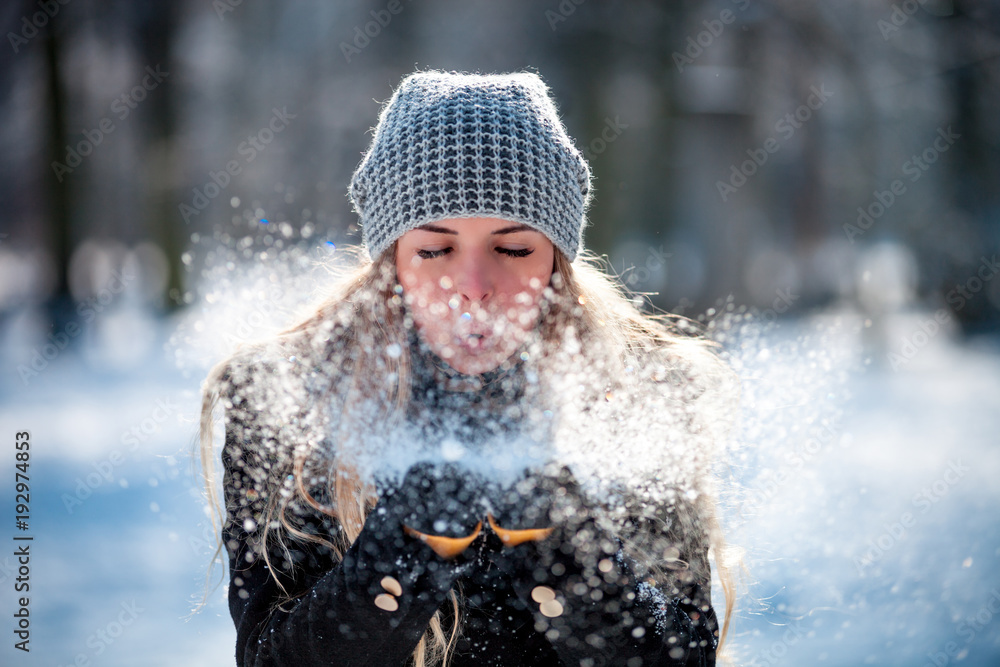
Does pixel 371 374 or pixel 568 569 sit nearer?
pixel 568 569

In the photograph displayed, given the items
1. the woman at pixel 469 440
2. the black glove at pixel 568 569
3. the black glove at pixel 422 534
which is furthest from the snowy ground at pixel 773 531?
the black glove at pixel 422 534

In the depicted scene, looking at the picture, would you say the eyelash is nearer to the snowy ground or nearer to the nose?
the nose

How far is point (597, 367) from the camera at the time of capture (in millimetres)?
1853

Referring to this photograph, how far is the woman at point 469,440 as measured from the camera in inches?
46.6

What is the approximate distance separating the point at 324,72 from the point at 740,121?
712 cm

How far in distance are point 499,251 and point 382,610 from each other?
804 mm

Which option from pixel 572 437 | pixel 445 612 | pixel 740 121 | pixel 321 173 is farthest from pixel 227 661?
pixel 740 121

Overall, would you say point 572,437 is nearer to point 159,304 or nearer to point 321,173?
point 159,304

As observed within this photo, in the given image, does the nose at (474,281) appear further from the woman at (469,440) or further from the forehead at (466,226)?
the forehead at (466,226)

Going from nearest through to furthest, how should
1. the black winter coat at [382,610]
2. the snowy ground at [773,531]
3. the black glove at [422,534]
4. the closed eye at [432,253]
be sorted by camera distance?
the black glove at [422,534] → the black winter coat at [382,610] → the closed eye at [432,253] → the snowy ground at [773,531]

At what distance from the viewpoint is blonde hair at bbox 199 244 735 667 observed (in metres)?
1.56

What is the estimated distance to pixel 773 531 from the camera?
2.56 m

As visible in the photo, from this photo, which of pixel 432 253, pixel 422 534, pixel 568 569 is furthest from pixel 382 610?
pixel 432 253

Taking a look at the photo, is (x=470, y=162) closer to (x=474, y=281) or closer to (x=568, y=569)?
(x=474, y=281)
